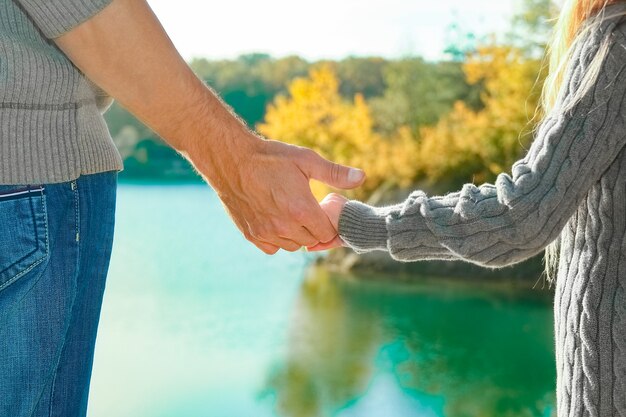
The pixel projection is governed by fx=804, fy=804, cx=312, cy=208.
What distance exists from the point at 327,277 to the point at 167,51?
7870 millimetres

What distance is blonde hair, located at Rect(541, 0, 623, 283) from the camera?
1104 mm

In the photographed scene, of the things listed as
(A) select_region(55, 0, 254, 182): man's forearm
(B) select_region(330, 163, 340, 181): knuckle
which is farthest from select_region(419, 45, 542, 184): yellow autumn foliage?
(A) select_region(55, 0, 254, 182): man's forearm

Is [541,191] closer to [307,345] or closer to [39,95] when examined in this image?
[39,95]

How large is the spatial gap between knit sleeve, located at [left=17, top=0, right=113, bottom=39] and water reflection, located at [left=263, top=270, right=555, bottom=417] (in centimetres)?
428

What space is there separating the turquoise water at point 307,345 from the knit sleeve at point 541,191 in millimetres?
3889

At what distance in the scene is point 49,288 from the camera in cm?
93

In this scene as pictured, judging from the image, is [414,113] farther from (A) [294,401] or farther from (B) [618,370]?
(B) [618,370]

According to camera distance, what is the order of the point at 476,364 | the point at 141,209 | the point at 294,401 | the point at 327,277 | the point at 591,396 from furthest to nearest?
1. the point at 141,209
2. the point at 327,277
3. the point at 476,364
4. the point at 294,401
5. the point at 591,396

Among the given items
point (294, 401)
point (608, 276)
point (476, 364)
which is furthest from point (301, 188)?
point (476, 364)

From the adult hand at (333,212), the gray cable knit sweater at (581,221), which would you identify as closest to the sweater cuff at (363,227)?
the adult hand at (333,212)

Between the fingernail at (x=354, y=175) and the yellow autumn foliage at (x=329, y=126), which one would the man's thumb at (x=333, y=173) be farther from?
the yellow autumn foliage at (x=329, y=126)

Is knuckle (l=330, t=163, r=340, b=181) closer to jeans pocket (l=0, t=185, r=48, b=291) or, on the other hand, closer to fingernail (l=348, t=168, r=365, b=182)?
fingernail (l=348, t=168, r=365, b=182)

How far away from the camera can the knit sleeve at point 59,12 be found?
905mm

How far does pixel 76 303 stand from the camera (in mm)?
1009
